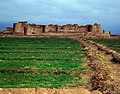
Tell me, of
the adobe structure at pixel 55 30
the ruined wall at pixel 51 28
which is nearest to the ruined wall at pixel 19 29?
the adobe structure at pixel 55 30

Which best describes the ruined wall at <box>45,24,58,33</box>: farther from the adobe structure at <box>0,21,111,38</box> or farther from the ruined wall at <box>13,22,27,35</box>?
the ruined wall at <box>13,22,27,35</box>

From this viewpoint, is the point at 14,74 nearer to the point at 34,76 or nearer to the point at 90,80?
the point at 34,76

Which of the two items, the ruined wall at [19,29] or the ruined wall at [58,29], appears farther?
the ruined wall at [58,29]

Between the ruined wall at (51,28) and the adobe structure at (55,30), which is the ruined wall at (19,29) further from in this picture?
the ruined wall at (51,28)

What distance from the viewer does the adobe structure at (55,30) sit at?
9556 centimetres

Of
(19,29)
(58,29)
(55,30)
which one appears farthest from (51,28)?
(19,29)

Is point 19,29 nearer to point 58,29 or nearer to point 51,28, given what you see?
point 51,28

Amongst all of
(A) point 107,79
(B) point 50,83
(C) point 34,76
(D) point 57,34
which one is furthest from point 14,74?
(D) point 57,34

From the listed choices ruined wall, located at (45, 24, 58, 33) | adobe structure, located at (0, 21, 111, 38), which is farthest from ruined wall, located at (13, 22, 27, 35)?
ruined wall, located at (45, 24, 58, 33)

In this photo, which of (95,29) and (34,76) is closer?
(34,76)

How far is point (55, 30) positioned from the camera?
3942 inches

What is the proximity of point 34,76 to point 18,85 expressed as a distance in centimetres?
298

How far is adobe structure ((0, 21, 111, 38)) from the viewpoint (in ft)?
314

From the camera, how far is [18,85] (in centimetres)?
1689
